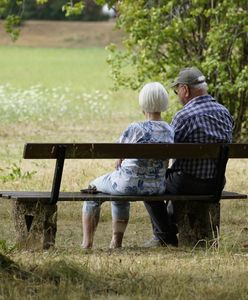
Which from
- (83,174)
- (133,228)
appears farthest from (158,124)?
(83,174)

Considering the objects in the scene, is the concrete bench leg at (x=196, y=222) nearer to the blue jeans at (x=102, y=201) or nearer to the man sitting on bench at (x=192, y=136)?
the man sitting on bench at (x=192, y=136)

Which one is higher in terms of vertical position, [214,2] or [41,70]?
[214,2]

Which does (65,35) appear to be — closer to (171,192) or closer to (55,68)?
(55,68)

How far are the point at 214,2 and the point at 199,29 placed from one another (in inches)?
37.5

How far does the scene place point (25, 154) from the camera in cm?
888

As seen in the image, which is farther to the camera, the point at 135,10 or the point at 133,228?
the point at 135,10

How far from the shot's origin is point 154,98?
9.41 meters

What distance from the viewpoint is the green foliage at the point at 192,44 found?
1711 centimetres

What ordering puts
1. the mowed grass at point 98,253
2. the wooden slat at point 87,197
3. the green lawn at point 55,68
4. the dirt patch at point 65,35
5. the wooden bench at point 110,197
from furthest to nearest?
the dirt patch at point 65,35, the green lawn at point 55,68, the wooden slat at point 87,197, the wooden bench at point 110,197, the mowed grass at point 98,253

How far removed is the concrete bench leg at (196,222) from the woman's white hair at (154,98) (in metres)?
0.85

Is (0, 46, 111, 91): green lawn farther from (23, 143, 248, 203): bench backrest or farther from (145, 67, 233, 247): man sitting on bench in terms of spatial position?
(23, 143, 248, 203): bench backrest

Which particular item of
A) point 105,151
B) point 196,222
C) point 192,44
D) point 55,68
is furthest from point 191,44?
point 55,68

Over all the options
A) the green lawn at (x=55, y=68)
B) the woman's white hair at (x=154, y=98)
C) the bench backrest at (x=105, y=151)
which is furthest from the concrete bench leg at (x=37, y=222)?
the green lawn at (x=55, y=68)

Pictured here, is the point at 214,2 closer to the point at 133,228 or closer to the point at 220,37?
the point at 220,37
